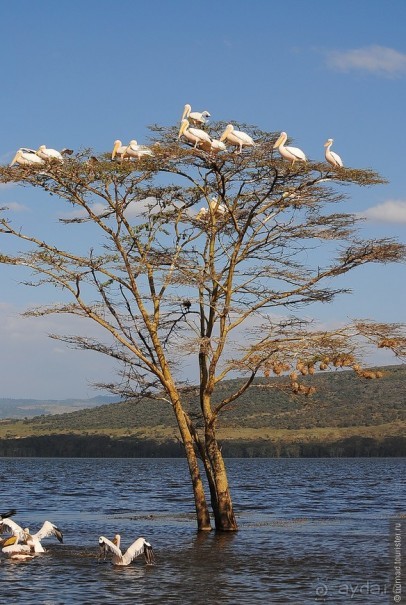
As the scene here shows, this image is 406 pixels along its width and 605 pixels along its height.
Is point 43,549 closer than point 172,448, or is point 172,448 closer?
point 43,549

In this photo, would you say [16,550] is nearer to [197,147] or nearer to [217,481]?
[217,481]

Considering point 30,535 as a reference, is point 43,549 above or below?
below

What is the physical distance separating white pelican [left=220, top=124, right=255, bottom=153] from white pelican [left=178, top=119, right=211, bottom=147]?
583 millimetres

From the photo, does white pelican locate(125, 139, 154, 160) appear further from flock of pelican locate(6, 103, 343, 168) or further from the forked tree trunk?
the forked tree trunk

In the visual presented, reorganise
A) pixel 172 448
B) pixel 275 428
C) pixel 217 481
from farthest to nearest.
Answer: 1. pixel 172 448
2. pixel 275 428
3. pixel 217 481

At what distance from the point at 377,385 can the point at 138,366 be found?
121 metres

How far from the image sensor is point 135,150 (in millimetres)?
27844

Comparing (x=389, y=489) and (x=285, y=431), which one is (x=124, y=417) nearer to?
(x=285, y=431)

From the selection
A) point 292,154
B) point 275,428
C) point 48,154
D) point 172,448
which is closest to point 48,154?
point 48,154

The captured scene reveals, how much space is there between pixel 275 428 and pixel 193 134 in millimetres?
107244

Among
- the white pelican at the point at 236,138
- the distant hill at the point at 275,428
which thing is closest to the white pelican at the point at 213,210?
the white pelican at the point at 236,138

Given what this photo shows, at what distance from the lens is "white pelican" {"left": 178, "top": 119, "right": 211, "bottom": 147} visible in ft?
87.3

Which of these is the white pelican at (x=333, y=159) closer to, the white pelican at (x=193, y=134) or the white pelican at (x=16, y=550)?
the white pelican at (x=193, y=134)

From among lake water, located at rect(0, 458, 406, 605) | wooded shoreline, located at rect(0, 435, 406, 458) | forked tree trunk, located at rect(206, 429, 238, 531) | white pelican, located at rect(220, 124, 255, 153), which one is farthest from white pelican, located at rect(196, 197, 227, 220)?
wooded shoreline, located at rect(0, 435, 406, 458)
